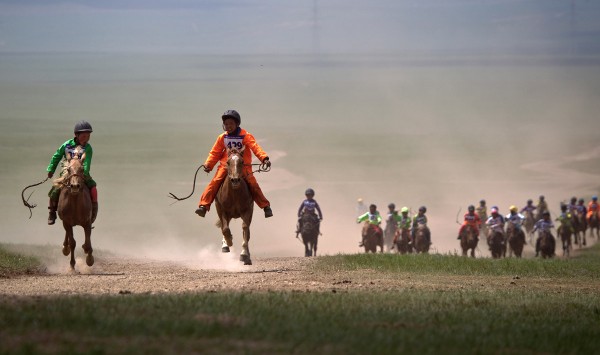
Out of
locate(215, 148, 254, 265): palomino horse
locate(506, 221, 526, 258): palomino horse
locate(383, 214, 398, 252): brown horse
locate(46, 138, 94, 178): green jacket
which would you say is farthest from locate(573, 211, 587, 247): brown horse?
locate(46, 138, 94, 178): green jacket

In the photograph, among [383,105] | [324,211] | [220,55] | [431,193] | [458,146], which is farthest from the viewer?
[220,55]

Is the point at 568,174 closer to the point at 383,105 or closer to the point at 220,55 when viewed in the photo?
the point at 383,105

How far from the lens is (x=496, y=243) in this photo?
43.3m

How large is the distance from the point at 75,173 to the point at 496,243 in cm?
2303

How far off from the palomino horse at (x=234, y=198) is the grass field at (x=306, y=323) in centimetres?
491

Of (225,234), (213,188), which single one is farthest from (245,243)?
(213,188)

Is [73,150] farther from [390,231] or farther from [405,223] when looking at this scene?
[390,231]

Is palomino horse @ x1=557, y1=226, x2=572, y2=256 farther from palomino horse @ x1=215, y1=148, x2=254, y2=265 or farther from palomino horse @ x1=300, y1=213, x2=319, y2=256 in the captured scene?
palomino horse @ x1=215, y1=148, x2=254, y2=265

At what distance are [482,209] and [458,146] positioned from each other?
57527 mm

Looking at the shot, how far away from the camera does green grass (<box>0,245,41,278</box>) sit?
24.2 meters

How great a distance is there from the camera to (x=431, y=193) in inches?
3290

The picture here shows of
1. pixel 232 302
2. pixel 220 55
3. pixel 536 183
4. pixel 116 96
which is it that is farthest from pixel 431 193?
pixel 220 55

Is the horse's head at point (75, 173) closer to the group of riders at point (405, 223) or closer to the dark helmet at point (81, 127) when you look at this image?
the dark helmet at point (81, 127)

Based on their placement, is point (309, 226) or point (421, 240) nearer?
point (309, 226)
